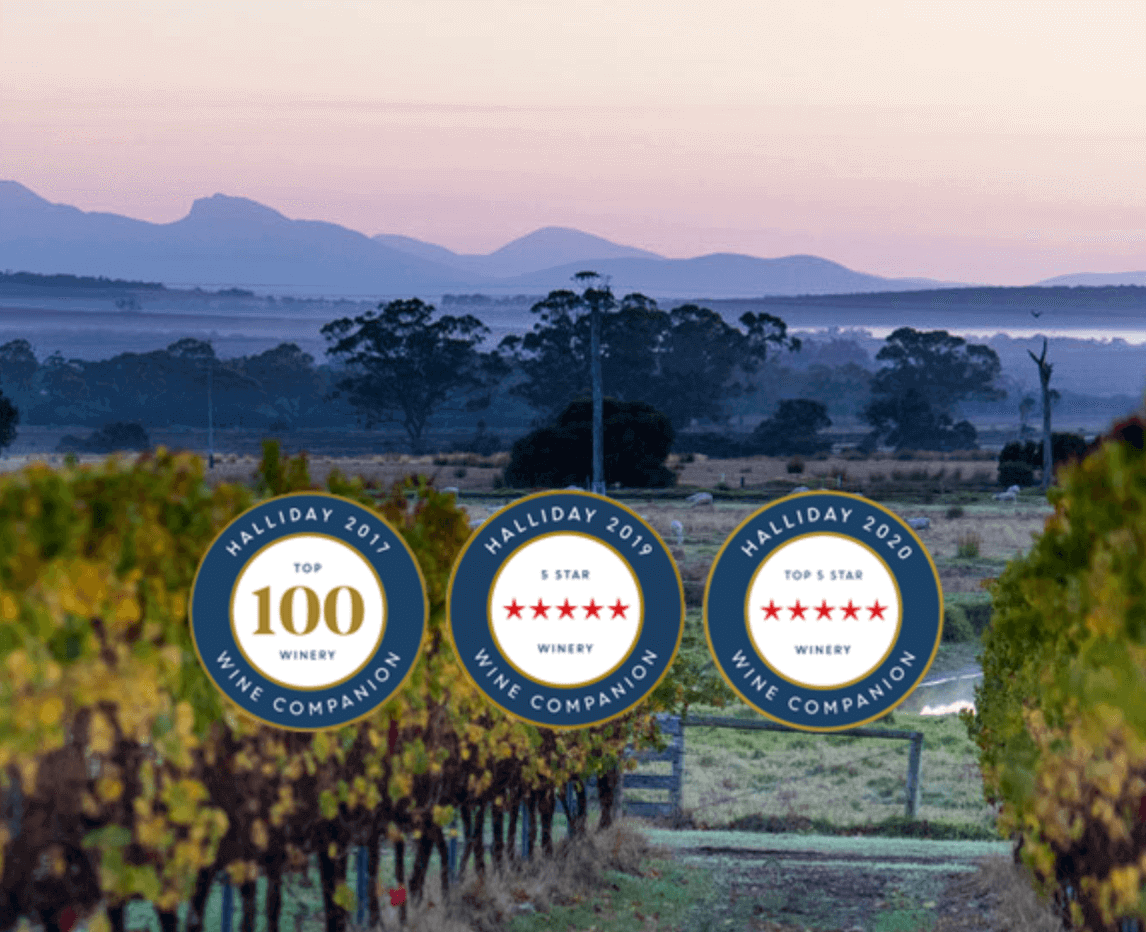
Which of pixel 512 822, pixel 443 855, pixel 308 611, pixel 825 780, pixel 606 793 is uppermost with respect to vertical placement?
pixel 308 611

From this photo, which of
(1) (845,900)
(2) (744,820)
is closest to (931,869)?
(1) (845,900)

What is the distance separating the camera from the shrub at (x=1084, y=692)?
5.81 meters

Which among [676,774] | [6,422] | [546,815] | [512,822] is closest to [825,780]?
[676,774]

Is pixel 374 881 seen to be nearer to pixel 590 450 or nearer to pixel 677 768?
pixel 677 768

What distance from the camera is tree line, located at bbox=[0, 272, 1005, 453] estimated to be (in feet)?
308

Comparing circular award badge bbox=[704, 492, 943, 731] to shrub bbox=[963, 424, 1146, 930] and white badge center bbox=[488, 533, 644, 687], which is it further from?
shrub bbox=[963, 424, 1146, 930]

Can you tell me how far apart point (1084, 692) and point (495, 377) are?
90.4 metres

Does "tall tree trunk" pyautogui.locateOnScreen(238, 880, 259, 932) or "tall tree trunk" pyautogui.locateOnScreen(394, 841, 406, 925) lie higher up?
"tall tree trunk" pyautogui.locateOnScreen(238, 880, 259, 932)

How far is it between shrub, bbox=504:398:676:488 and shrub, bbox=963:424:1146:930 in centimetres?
5298

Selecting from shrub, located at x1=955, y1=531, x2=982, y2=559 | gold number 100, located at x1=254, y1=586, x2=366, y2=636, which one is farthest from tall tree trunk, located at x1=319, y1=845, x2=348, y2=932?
shrub, located at x1=955, y1=531, x2=982, y2=559

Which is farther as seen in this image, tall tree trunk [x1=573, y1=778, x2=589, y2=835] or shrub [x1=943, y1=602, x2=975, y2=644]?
shrub [x1=943, y1=602, x2=975, y2=644]

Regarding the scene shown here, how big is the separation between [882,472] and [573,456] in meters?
16.7

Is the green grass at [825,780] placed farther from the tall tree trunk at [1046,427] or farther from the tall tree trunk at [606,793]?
the tall tree trunk at [1046,427]

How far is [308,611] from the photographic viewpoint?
7230 mm
